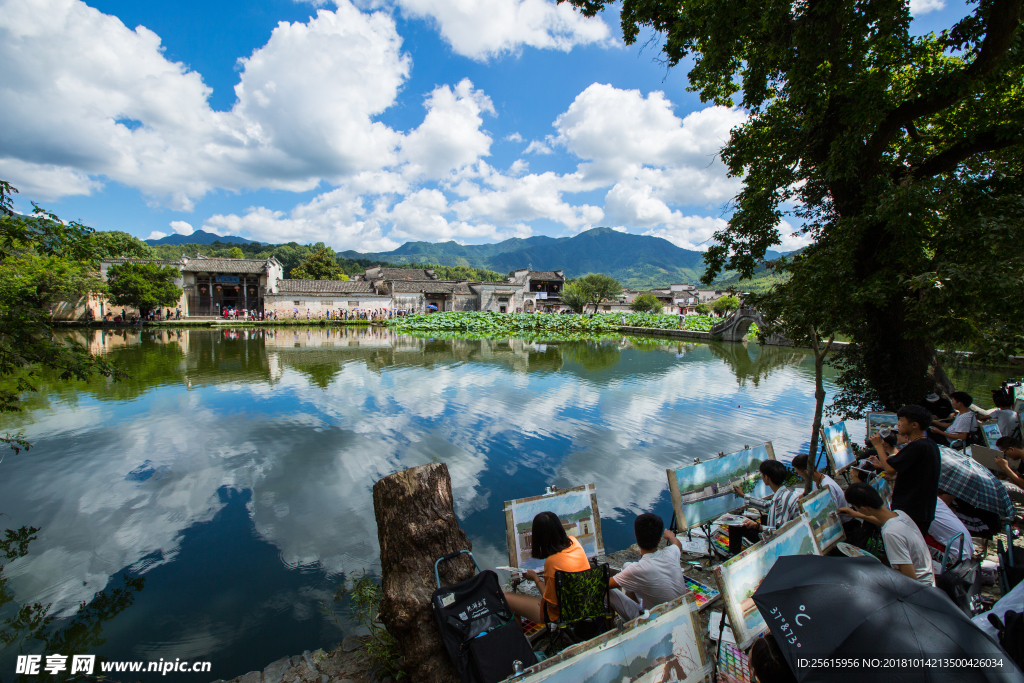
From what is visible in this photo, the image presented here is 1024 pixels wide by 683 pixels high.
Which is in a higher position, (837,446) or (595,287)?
(595,287)

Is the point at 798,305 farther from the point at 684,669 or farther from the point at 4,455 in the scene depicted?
the point at 4,455

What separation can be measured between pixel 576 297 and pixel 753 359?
87.6 feet

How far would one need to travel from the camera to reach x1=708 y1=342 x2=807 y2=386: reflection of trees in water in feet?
53.5

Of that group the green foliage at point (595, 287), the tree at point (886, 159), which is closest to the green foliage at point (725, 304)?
the green foliage at point (595, 287)

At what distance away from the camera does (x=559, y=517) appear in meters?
3.48

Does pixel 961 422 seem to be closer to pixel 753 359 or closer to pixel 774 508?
pixel 774 508

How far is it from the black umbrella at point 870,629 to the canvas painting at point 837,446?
3822mm

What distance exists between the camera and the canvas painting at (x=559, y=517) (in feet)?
11.0

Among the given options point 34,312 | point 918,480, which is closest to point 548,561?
point 918,480

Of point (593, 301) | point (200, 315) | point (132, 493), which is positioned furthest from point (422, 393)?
point (593, 301)

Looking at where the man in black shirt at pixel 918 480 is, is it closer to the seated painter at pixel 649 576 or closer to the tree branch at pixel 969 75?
the seated painter at pixel 649 576

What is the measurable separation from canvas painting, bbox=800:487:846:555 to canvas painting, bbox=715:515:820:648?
404 millimetres

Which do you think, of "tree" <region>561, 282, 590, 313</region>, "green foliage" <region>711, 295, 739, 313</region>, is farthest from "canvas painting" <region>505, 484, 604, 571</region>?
"green foliage" <region>711, 295, 739, 313</region>

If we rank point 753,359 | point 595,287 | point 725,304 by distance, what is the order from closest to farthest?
point 753,359
point 595,287
point 725,304
